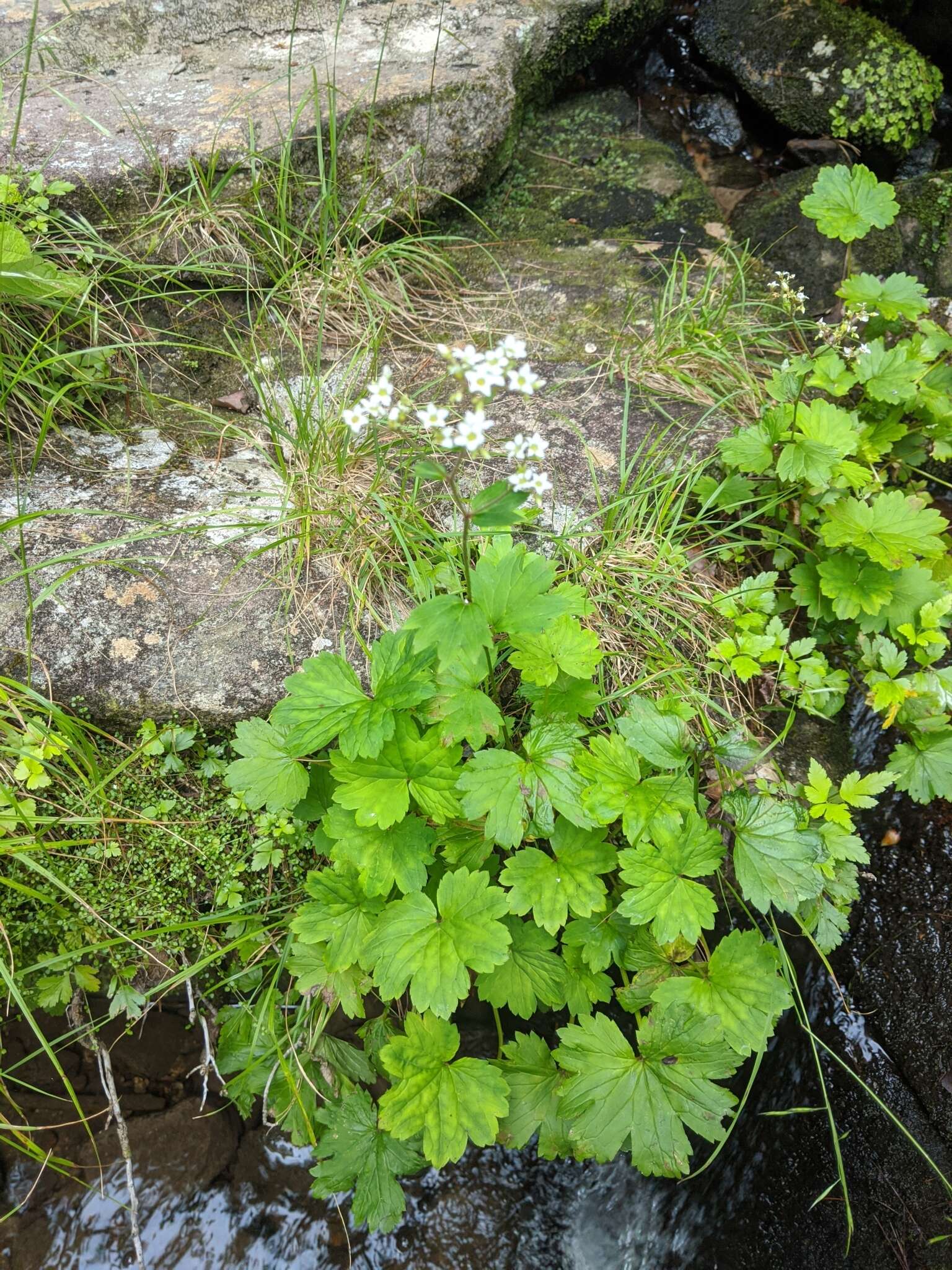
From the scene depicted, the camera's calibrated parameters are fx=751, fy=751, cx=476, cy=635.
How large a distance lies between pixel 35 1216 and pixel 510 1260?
1.26m

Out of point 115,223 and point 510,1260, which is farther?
point 115,223

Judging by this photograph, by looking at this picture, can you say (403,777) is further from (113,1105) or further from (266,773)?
(113,1105)

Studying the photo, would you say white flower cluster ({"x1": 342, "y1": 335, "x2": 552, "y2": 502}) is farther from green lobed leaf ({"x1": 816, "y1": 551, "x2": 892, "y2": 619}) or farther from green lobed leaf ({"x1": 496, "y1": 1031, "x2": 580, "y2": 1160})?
green lobed leaf ({"x1": 496, "y1": 1031, "x2": 580, "y2": 1160})

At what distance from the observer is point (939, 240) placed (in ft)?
10.3

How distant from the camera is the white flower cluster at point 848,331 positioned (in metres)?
2.46

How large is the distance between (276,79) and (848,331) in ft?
8.34

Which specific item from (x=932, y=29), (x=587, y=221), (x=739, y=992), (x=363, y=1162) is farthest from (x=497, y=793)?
(x=932, y=29)

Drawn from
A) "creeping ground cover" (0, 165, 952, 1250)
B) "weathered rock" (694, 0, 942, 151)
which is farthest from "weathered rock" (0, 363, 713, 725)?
"weathered rock" (694, 0, 942, 151)

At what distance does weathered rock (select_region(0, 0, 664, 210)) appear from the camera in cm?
283

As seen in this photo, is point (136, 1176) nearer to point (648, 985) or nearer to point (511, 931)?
point (511, 931)

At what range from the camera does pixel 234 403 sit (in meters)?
2.63

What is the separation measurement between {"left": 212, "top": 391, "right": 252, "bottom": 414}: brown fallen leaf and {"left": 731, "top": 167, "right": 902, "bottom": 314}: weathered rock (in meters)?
2.22

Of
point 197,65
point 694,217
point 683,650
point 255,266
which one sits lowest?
point 683,650

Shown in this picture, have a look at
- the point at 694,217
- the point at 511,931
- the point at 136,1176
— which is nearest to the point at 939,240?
the point at 694,217
